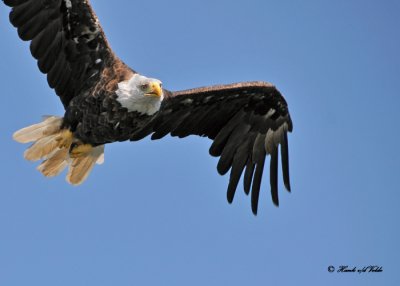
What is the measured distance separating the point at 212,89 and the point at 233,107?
637 mm

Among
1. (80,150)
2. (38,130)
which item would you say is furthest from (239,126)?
(38,130)

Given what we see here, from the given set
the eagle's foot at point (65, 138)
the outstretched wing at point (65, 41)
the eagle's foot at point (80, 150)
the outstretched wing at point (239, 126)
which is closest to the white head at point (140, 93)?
the outstretched wing at point (65, 41)

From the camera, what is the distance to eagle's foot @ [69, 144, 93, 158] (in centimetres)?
959

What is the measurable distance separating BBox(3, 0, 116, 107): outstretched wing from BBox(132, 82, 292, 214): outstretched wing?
4.20 ft

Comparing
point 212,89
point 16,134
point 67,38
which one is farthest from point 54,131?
point 212,89

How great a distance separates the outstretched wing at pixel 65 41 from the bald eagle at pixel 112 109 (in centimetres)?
1

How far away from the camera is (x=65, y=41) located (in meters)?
9.08

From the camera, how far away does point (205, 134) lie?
34.8 feet

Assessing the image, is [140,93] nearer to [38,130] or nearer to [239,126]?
[38,130]

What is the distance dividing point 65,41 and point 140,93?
3.74 feet

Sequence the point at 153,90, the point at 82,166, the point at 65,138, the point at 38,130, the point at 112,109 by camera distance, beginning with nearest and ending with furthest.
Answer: the point at 153,90
the point at 112,109
the point at 65,138
the point at 38,130
the point at 82,166

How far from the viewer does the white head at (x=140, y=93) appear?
8625mm

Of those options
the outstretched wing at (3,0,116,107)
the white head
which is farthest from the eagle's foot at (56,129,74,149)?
the white head

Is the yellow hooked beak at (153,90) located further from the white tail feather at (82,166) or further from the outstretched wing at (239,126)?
the white tail feather at (82,166)
